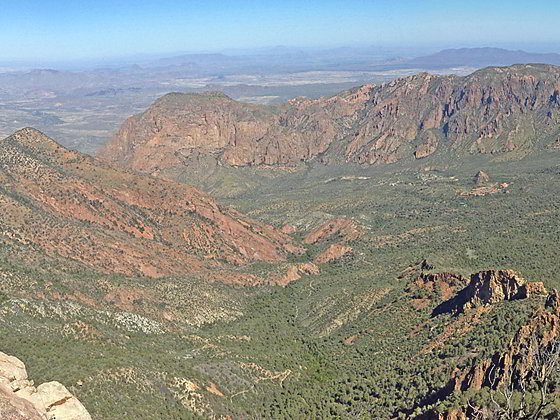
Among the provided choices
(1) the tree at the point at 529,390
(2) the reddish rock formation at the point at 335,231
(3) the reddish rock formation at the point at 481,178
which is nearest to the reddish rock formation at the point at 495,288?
(1) the tree at the point at 529,390

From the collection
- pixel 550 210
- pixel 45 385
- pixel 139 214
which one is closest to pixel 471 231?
pixel 550 210

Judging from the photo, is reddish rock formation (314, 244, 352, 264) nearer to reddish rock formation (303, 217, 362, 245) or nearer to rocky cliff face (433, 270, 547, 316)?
reddish rock formation (303, 217, 362, 245)

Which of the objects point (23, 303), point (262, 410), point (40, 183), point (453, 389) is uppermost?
point (40, 183)

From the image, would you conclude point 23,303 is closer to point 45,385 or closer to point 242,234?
point 45,385

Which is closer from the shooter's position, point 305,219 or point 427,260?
point 427,260

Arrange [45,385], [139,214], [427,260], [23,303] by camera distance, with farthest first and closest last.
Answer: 1. [139,214]
2. [427,260]
3. [23,303]
4. [45,385]

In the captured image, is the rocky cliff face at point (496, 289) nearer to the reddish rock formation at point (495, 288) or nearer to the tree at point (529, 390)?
the reddish rock formation at point (495, 288)

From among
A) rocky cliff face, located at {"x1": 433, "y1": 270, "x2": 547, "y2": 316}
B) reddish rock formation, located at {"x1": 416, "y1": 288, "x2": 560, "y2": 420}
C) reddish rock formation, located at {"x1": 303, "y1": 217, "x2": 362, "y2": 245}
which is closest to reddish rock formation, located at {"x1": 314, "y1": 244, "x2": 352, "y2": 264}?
reddish rock formation, located at {"x1": 303, "y1": 217, "x2": 362, "y2": 245}
